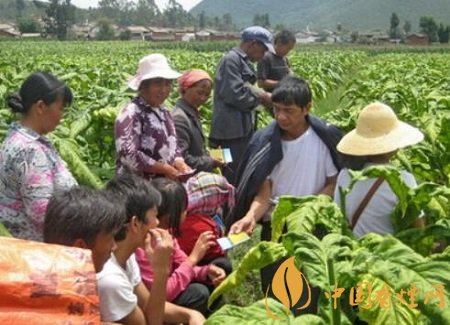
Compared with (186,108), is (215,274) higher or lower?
lower

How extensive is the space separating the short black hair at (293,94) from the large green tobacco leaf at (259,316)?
168cm

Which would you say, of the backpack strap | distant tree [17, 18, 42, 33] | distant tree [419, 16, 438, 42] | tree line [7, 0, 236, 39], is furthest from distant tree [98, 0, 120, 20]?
the backpack strap

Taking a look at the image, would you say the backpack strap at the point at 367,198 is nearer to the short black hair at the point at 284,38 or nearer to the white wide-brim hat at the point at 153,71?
the white wide-brim hat at the point at 153,71

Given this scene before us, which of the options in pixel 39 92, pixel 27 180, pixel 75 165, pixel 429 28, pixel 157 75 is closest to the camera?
pixel 27 180

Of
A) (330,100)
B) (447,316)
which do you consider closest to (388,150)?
(447,316)

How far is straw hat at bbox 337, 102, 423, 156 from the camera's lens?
2.99m

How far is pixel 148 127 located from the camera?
14.2 ft

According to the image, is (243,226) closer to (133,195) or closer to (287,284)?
(133,195)

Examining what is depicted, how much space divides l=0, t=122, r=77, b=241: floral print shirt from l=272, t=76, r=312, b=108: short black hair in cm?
113

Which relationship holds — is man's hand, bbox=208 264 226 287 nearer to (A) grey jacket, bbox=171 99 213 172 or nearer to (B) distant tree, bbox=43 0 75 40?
(A) grey jacket, bbox=171 99 213 172

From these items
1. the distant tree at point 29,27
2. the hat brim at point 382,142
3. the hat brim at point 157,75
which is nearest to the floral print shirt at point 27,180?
the hat brim at point 157,75

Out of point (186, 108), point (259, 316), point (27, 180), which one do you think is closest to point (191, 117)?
point (186, 108)

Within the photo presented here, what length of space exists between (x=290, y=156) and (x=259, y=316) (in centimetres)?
173

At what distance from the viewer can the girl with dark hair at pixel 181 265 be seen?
11.6 ft
